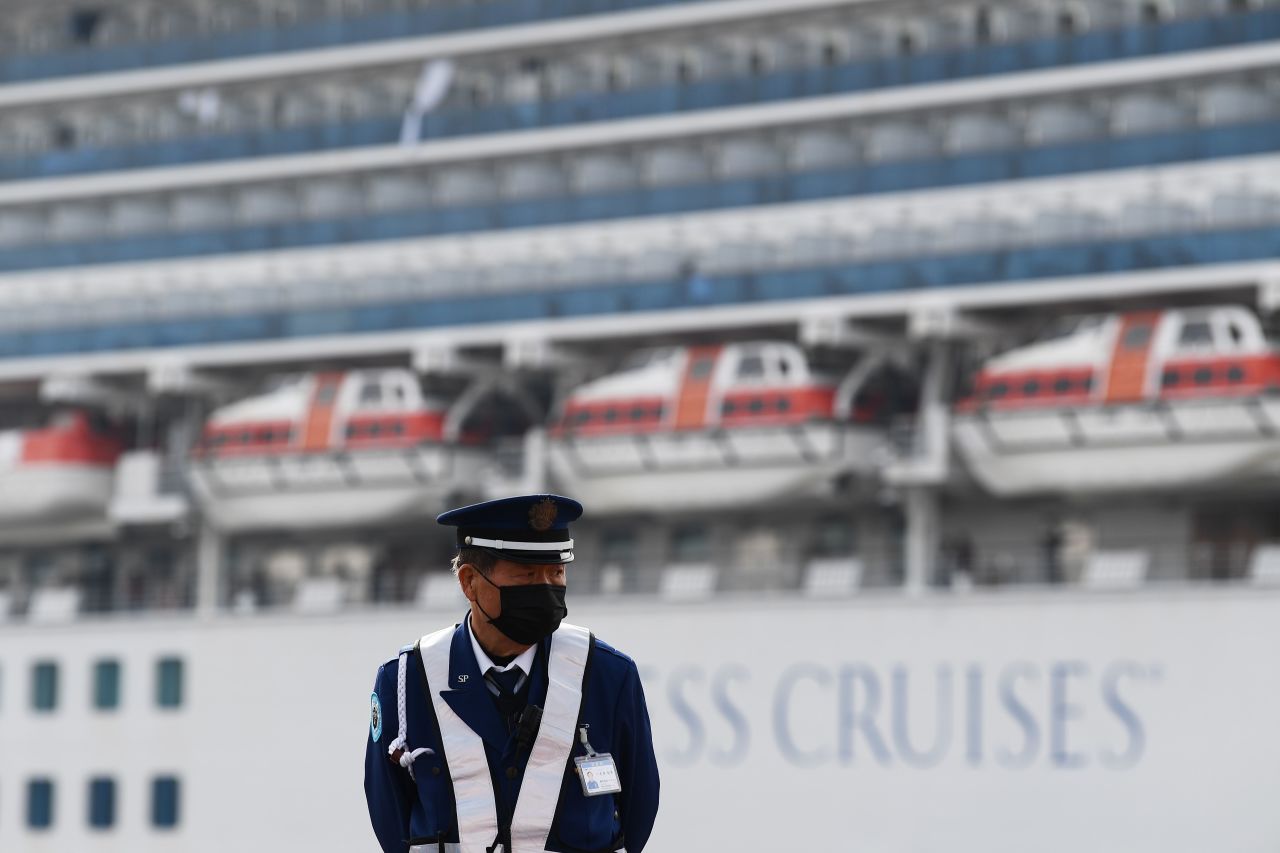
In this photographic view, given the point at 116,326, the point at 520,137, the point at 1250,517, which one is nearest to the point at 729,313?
the point at 520,137

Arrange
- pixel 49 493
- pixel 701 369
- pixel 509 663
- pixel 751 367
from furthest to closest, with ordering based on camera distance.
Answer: pixel 49 493
pixel 701 369
pixel 751 367
pixel 509 663

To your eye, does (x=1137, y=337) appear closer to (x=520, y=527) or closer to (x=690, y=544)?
(x=690, y=544)

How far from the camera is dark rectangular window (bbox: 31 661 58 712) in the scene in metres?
33.9

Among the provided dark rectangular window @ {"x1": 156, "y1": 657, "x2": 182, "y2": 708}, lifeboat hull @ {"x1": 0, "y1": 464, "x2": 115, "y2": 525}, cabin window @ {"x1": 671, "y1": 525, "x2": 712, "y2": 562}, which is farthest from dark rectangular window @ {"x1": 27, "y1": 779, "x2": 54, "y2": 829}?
cabin window @ {"x1": 671, "y1": 525, "x2": 712, "y2": 562}

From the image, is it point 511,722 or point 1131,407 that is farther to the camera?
point 1131,407

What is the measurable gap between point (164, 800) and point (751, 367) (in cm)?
915

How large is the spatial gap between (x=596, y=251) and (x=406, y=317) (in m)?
2.73

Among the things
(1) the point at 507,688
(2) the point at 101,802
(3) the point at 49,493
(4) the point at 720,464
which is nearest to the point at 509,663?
(1) the point at 507,688

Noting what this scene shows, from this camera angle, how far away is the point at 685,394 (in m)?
30.7

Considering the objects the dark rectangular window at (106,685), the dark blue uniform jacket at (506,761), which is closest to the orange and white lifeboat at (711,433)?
the dark rectangular window at (106,685)

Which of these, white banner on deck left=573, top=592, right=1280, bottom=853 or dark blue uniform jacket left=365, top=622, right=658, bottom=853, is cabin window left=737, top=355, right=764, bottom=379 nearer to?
white banner on deck left=573, top=592, right=1280, bottom=853

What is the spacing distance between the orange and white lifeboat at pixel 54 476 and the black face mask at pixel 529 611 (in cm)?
2990

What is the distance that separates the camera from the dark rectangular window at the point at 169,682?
33219mm

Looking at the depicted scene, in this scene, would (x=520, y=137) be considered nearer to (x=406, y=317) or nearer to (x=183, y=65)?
(x=406, y=317)
